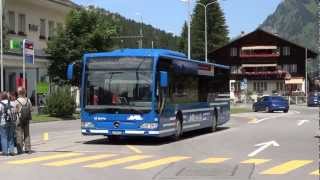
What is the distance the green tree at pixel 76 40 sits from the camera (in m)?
53.1

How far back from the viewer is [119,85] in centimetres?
2227

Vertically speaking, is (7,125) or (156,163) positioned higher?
(7,125)

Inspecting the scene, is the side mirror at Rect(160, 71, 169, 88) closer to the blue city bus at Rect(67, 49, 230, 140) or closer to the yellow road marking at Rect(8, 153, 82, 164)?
the blue city bus at Rect(67, 49, 230, 140)

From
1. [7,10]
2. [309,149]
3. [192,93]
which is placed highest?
[7,10]

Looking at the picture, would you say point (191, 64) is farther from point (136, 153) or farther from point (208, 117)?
point (136, 153)

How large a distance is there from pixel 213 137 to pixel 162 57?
4.93 m

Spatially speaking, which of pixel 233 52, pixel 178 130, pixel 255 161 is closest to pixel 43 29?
pixel 178 130

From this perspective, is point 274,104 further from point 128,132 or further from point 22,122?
point 22,122

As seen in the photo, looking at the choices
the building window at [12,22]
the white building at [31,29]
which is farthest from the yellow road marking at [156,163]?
the building window at [12,22]

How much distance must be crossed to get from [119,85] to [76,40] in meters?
31.6

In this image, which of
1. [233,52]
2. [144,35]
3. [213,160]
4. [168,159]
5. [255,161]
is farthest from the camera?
[233,52]

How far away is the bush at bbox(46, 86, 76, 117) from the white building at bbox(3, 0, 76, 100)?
5067 mm

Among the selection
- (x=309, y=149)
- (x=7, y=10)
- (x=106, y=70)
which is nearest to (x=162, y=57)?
(x=106, y=70)

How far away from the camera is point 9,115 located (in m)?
19.1
